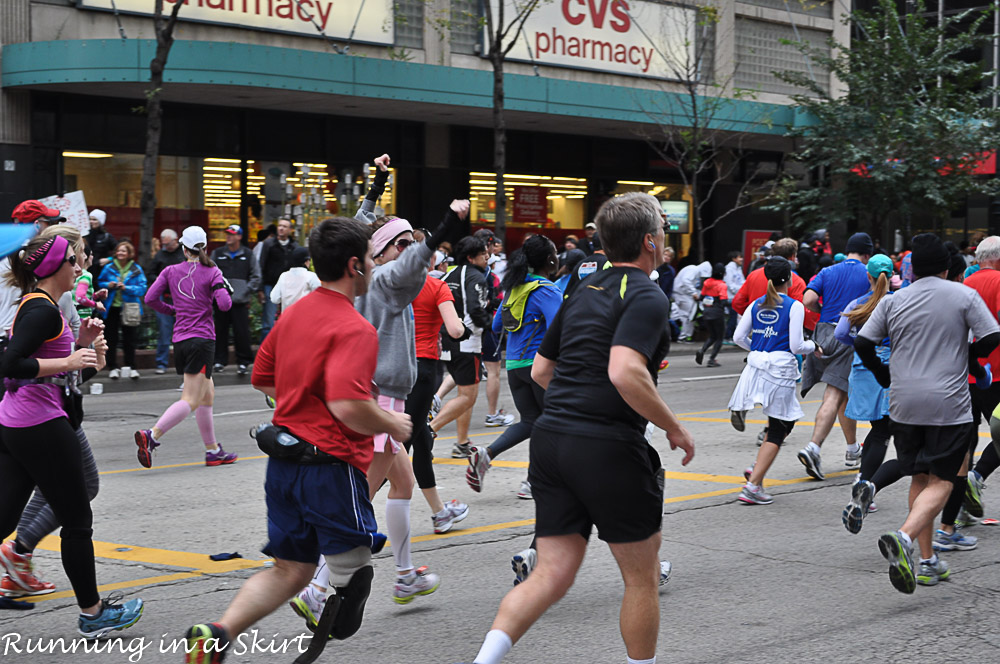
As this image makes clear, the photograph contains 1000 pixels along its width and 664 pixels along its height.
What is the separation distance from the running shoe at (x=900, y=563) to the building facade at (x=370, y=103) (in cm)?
1484

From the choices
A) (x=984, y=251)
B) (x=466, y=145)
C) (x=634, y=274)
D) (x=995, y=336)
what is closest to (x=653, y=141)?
(x=466, y=145)

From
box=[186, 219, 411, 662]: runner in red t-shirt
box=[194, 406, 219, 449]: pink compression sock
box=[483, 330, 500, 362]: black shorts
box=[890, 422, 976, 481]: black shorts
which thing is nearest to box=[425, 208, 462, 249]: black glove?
box=[186, 219, 411, 662]: runner in red t-shirt

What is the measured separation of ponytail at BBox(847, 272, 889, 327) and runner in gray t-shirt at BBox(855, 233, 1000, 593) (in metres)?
1.46

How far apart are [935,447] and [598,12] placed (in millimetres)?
22557

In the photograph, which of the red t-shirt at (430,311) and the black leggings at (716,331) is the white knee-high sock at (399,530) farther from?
the black leggings at (716,331)

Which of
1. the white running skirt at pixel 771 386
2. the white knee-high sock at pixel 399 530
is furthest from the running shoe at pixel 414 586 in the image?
the white running skirt at pixel 771 386

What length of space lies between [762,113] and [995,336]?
23055 millimetres

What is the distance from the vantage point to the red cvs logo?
26719 millimetres

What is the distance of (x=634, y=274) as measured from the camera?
168 inches

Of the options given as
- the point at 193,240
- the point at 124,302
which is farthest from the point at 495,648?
the point at 124,302

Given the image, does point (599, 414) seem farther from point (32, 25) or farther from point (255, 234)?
point (255, 234)

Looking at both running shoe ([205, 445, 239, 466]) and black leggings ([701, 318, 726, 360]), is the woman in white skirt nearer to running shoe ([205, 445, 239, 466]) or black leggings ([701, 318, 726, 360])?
running shoe ([205, 445, 239, 466])

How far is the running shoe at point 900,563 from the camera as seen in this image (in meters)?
5.71

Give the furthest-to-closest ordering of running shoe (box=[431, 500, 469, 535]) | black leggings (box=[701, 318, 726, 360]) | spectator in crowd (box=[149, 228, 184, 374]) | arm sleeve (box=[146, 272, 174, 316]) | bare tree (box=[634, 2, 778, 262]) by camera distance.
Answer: bare tree (box=[634, 2, 778, 262]) < black leggings (box=[701, 318, 726, 360]) < spectator in crowd (box=[149, 228, 184, 374]) < arm sleeve (box=[146, 272, 174, 316]) < running shoe (box=[431, 500, 469, 535])
